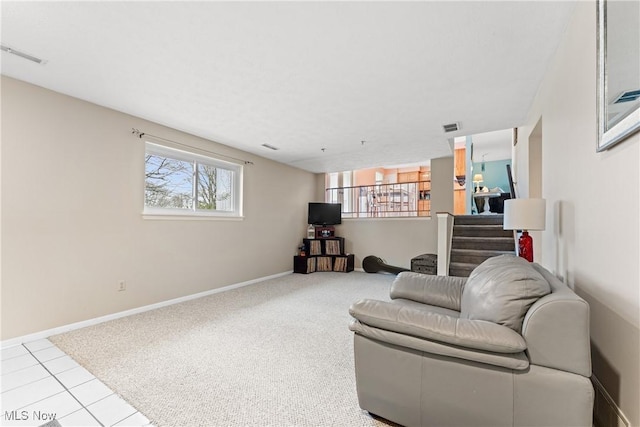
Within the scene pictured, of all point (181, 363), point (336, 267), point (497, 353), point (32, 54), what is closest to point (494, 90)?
point (497, 353)

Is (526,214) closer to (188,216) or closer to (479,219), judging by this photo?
(479,219)

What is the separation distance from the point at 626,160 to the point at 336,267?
5.49 m

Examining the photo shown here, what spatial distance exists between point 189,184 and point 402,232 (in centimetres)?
435

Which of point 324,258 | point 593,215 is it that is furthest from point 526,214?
point 324,258

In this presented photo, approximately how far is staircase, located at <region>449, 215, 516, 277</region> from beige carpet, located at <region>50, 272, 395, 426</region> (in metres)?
2.03

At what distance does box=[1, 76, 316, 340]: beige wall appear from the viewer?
255 cm

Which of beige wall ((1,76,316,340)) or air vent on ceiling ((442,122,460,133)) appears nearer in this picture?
beige wall ((1,76,316,340))

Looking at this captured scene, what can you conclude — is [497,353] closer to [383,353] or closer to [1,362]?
[383,353]

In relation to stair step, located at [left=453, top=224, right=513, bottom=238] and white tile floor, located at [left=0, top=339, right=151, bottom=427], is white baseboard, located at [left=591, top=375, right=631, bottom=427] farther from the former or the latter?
stair step, located at [left=453, top=224, right=513, bottom=238]

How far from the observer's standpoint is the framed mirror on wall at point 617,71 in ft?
3.50

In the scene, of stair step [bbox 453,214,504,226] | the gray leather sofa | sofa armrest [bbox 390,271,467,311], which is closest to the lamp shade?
sofa armrest [bbox 390,271,467,311]

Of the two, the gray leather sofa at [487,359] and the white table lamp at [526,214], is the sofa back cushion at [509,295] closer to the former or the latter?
the gray leather sofa at [487,359]

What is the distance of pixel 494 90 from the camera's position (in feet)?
9.06

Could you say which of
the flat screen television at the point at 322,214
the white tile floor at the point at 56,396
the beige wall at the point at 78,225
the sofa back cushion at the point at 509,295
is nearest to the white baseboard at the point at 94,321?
the beige wall at the point at 78,225
